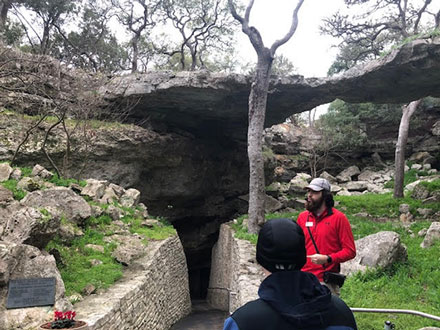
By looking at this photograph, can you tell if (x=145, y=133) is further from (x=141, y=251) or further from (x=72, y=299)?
(x=72, y=299)

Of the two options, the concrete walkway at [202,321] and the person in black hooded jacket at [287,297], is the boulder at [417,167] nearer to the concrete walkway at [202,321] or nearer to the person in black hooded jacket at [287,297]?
the concrete walkway at [202,321]

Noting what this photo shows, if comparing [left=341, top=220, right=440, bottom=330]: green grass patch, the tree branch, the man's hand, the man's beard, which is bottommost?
[left=341, top=220, right=440, bottom=330]: green grass patch

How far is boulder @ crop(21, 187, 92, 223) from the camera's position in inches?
313

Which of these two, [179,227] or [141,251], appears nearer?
[141,251]

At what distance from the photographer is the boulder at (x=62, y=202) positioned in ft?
26.0

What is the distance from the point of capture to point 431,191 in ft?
47.0

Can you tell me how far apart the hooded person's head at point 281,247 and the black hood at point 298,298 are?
4 cm

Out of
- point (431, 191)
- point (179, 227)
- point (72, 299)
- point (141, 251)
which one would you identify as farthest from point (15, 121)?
point (431, 191)

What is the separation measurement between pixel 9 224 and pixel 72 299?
5.56 feet

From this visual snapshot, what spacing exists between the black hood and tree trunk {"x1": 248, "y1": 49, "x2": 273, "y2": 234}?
33.1ft

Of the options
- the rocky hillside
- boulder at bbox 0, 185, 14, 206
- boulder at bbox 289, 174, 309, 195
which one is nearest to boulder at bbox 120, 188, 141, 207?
the rocky hillside

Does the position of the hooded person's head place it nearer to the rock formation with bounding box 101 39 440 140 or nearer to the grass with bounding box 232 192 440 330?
the grass with bounding box 232 192 440 330

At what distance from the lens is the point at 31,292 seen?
4.81m

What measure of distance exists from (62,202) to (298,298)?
26.4 feet
